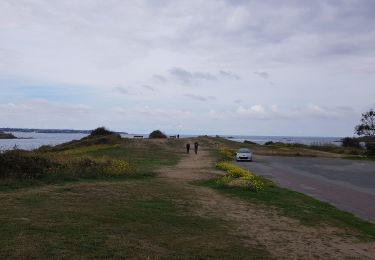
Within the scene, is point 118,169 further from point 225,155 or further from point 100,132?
point 100,132

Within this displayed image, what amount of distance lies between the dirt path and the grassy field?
7.0 inches

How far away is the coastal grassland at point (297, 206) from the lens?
1206 cm

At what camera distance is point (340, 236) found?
10.6m

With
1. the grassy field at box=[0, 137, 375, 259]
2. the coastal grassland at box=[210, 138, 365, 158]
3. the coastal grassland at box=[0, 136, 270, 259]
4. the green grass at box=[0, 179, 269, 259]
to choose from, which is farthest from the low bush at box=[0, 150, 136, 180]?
the coastal grassland at box=[210, 138, 365, 158]

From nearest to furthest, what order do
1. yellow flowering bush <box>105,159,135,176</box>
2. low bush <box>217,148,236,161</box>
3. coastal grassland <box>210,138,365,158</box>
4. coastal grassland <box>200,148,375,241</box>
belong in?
coastal grassland <box>200,148,375,241</box> → yellow flowering bush <box>105,159,135,176</box> → low bush <box>217,148,236,161</box> → coastal grassland <box>210,138,365,158</box>

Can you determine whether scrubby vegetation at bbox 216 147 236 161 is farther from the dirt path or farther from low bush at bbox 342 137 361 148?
low bush at bbox 342 137 361 148

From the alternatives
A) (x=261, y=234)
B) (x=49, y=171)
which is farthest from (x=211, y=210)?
(x=49, y=171)

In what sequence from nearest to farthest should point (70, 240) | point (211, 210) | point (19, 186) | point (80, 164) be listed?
point (70, 240) < point (211, 210) < point (19, 186) < point (80, 164)

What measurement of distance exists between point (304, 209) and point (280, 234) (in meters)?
4.23

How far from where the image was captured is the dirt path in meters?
8.86

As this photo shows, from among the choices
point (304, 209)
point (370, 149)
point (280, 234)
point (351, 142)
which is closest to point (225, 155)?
point (370, 149)

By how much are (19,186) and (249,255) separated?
8.78 meters

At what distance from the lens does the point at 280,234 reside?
1029 centimetres

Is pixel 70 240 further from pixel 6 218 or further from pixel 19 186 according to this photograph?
pixel 19 186
